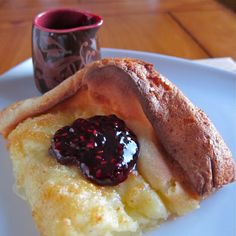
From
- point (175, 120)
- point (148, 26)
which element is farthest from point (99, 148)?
point (148, 26)

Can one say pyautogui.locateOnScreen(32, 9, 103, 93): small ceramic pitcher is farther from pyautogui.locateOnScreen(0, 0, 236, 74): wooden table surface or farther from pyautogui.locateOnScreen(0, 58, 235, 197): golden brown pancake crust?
pyautogui.locateOnScreen(0, 0, 236, 74): wooden table surface

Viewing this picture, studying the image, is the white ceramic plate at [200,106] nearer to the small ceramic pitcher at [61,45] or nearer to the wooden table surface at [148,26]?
the small ceramic pitcher at [61,45]

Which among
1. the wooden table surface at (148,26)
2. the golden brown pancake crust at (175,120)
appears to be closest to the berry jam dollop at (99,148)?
the golden brown pancake crust at (175,120)

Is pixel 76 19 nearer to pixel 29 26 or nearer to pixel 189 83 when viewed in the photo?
pixel 189 83

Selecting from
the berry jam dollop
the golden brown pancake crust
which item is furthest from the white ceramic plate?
the berry jam dollop

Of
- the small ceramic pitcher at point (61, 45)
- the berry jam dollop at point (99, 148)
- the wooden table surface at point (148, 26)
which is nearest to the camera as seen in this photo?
the berry jam dollop at point (99, 148)

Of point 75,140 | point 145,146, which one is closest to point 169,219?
point 145,146

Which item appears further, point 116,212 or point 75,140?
point 75,140
